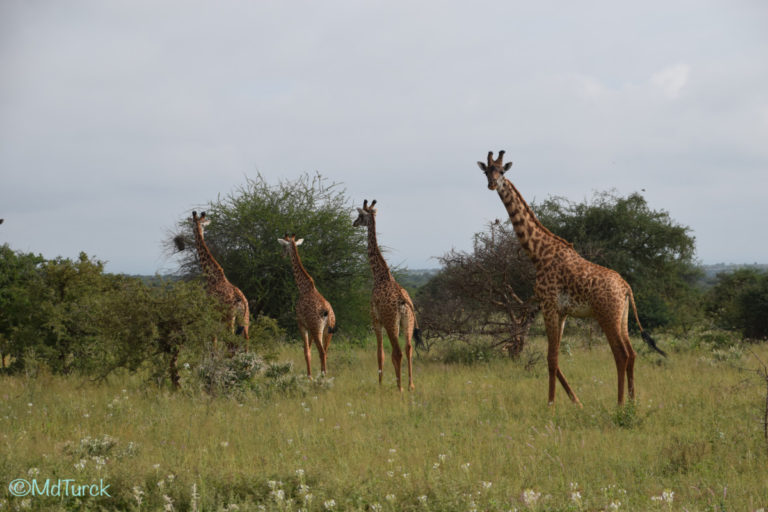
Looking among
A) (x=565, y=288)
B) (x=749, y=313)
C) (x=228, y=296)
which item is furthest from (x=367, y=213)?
(x=749, y=313)

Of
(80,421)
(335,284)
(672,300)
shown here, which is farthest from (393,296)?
(672,300)

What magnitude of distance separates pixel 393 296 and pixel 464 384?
2136 millimetres

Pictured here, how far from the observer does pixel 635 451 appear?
261 inches

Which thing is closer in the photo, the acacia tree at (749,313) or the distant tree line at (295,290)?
the distant tree line at (295,290)

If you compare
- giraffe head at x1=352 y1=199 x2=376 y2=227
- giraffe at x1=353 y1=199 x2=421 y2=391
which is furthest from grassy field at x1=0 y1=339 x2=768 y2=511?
giraffe head at x1=352 y1=199 x2=376 y2=227

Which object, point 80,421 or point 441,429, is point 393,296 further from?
point 80,421

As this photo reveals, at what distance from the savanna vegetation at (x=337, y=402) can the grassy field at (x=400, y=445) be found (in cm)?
3

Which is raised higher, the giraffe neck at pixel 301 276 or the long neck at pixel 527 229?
the long neck at pixel 527 229

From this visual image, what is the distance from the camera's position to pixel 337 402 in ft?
31.0

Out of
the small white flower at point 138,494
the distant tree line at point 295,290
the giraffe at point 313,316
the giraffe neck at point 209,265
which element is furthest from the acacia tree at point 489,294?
the small white flower at point 138,494

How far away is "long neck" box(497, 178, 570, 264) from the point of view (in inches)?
365

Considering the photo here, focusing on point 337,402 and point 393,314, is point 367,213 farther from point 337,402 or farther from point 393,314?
point 337,402

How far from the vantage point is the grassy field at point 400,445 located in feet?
16.8

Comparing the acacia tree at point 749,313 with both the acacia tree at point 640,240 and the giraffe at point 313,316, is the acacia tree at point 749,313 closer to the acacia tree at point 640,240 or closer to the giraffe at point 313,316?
the acacia tree at point 640,240
